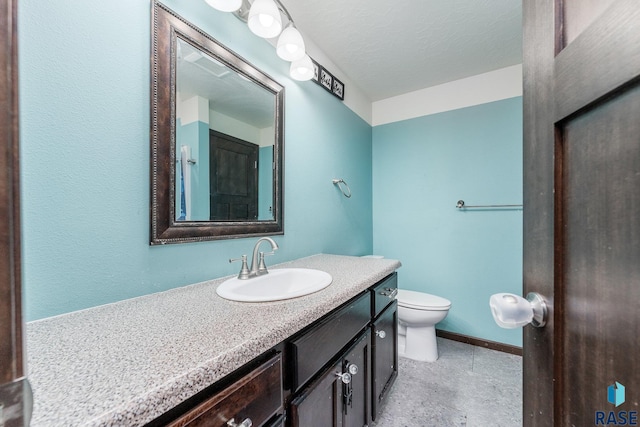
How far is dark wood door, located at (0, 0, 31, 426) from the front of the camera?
0.66ft

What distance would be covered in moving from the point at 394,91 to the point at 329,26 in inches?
40.0

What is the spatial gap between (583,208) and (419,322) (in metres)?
1.64

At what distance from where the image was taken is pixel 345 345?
95 centimetres

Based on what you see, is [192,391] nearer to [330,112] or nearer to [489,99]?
[330,112]

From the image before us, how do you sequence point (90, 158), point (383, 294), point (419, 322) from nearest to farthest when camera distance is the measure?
1. point (90, 158)
2. point (383, 294)
3. point (419, 322)

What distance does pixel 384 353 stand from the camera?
4.30 feet

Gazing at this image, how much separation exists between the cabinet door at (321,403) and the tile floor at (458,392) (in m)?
0.65

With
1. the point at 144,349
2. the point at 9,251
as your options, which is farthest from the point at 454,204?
the point at 9,251

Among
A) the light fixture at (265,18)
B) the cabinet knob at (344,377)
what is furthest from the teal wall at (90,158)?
the cabinet knob at (344,377)

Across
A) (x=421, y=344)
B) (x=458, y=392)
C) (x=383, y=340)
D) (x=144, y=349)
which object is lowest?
(x=458, y=392)

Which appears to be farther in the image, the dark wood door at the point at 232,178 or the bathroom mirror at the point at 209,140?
the dark wood door at the point at 232,178

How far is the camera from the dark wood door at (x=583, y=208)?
0.96 feet

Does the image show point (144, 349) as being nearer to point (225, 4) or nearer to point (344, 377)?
point (344, 377)

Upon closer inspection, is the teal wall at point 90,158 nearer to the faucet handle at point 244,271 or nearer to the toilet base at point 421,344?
the faucet handle at point 244,271
